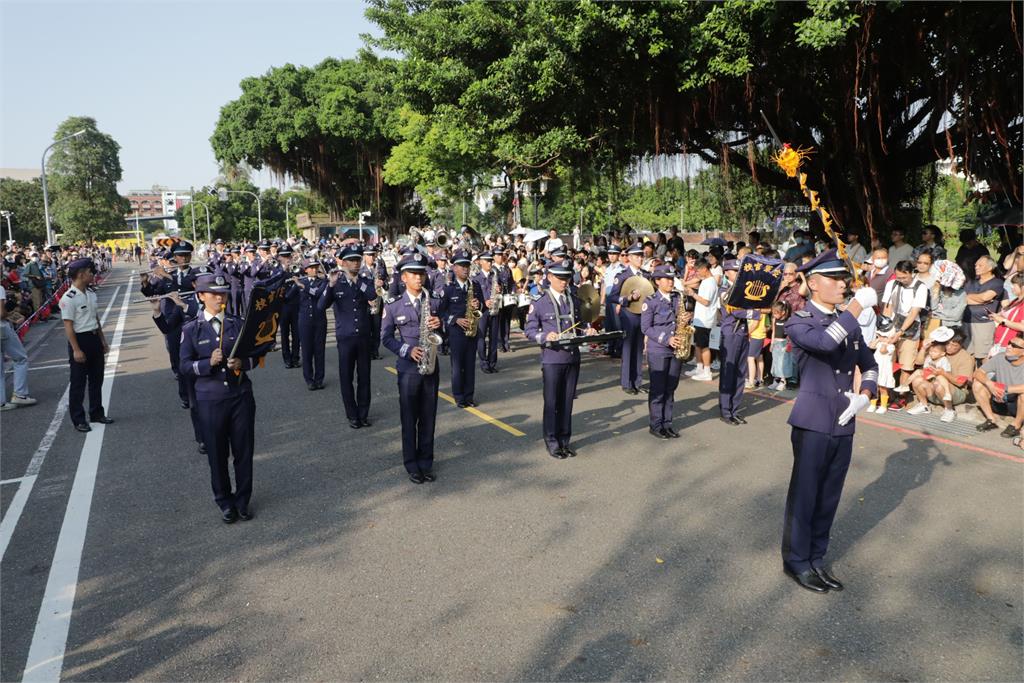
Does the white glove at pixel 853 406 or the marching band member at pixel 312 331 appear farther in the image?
the marching band member at pixel 312 331

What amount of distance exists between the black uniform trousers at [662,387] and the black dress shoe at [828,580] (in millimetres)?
3495

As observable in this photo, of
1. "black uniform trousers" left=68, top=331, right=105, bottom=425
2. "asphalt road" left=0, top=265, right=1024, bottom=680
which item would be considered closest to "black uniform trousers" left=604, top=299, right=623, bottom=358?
"asphalt road" left=0, top=265, right=1024, bottom=680

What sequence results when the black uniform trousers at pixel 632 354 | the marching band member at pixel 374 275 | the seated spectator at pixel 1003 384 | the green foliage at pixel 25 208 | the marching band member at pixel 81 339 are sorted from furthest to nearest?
the green foliage at pixel 25 208 → the black uniform trousers at pixel 632 354 → the marching band member at pixel 374 275 → the marching band member at pixel 81 339 → the seated spectator at pixel 1003 384

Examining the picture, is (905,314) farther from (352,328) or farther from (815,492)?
(352,328)

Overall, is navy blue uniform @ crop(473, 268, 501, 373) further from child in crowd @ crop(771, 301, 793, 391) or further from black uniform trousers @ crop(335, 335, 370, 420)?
child in crowd @ crop(771, 301, 793, 391)

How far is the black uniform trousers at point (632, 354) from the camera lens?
10547 millimetres

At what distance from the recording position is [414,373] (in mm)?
6676

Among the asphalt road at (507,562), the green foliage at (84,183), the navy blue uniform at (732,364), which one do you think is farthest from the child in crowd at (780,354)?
the green foliage at (84,183)

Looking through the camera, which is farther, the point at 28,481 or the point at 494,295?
the point at 494,295

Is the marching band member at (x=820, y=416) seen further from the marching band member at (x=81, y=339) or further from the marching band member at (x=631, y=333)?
the marching band member at (x=81, y=339)

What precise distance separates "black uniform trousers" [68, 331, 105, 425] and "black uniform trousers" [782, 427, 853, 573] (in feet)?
27.4

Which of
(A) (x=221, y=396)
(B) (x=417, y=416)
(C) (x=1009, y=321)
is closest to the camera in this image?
(A) (x=221, y=396)

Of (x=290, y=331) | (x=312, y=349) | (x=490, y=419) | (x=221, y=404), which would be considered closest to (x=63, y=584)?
(x=221, y=404)

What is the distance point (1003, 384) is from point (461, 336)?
675cm
